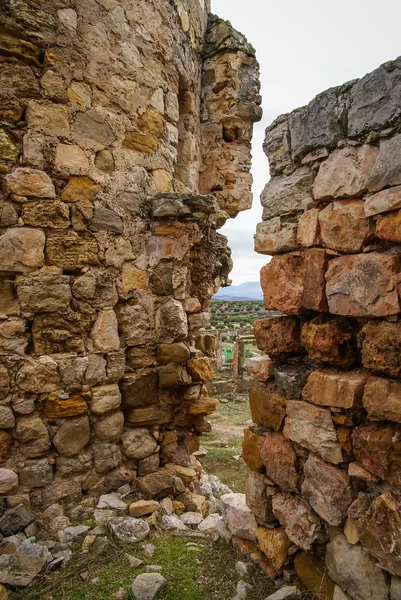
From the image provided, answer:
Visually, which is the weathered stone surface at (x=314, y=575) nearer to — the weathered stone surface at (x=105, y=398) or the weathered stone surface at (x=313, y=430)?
the weathered stone surface at (x=313, y=430)

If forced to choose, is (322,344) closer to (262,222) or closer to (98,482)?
(262,222)

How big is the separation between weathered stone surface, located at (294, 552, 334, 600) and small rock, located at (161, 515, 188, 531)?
39.7 inches

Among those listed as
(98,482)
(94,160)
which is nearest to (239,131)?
(94,160)

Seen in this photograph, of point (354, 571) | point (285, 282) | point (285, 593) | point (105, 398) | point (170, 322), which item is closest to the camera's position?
point (354, 571)

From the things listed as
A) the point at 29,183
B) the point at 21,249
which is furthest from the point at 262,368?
the point at 29,183

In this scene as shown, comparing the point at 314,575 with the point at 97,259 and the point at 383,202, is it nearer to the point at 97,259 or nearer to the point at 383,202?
the point at 383,202

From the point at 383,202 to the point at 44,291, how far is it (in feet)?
7.01

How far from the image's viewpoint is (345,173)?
5.45ft

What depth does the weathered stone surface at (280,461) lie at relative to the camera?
188 centimetres

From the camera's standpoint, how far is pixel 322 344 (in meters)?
1.73

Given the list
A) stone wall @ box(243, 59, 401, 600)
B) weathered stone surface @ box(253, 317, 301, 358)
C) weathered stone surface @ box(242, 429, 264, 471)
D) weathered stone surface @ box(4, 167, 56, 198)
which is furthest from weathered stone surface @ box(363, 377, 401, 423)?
weathered stone surface @ box(4, 167, 56, 198)

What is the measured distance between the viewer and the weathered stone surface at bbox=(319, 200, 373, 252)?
5.25 feet

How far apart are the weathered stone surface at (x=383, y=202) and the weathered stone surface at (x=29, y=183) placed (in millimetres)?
2082

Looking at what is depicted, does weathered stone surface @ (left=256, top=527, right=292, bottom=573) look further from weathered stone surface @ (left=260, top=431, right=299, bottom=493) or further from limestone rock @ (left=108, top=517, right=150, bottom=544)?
limestone rock @ (left=108, top=517, right=150, bottom=544)
